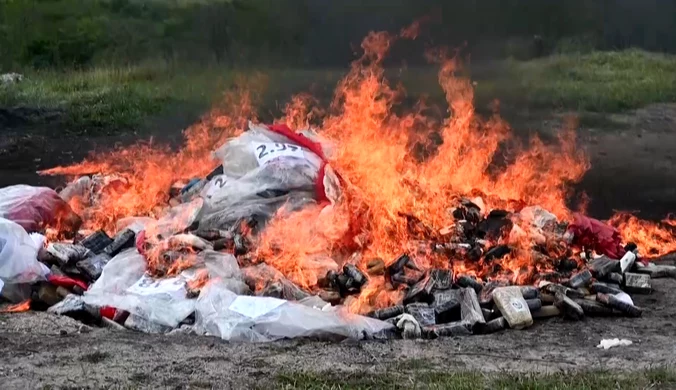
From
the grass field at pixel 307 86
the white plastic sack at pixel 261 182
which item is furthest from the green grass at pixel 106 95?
the white plastic sack at pixel 261 182

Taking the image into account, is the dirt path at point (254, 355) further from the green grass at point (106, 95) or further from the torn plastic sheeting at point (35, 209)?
the green grass at point (106, 95)

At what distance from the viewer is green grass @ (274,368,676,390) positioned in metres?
3.72

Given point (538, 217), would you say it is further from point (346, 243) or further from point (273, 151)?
point (273, 151)

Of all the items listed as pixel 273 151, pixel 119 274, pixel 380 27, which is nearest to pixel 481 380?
pixel 119 274

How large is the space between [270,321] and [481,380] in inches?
54.6

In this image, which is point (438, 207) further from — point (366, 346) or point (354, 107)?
point (366, 346)

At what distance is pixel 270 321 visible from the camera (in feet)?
15.6

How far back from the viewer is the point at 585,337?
5008 mm

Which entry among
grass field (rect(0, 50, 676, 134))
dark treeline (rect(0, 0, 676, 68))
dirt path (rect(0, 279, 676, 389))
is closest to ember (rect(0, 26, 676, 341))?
dirt path (rect(0, 279, 676, 389))

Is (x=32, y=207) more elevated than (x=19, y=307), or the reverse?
(x=32, y=207)

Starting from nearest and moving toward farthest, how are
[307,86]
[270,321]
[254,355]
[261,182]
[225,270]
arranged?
[254,355], [270,321], [225,270], [261,182], [307,86]

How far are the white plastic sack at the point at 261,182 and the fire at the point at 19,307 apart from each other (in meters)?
1.39

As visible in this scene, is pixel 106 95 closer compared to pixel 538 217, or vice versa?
→ pixel 538 217

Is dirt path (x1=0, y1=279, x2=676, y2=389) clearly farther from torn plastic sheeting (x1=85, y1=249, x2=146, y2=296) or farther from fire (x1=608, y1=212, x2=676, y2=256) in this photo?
fire (x1=608, y1=212, x2=676, y2=256)
